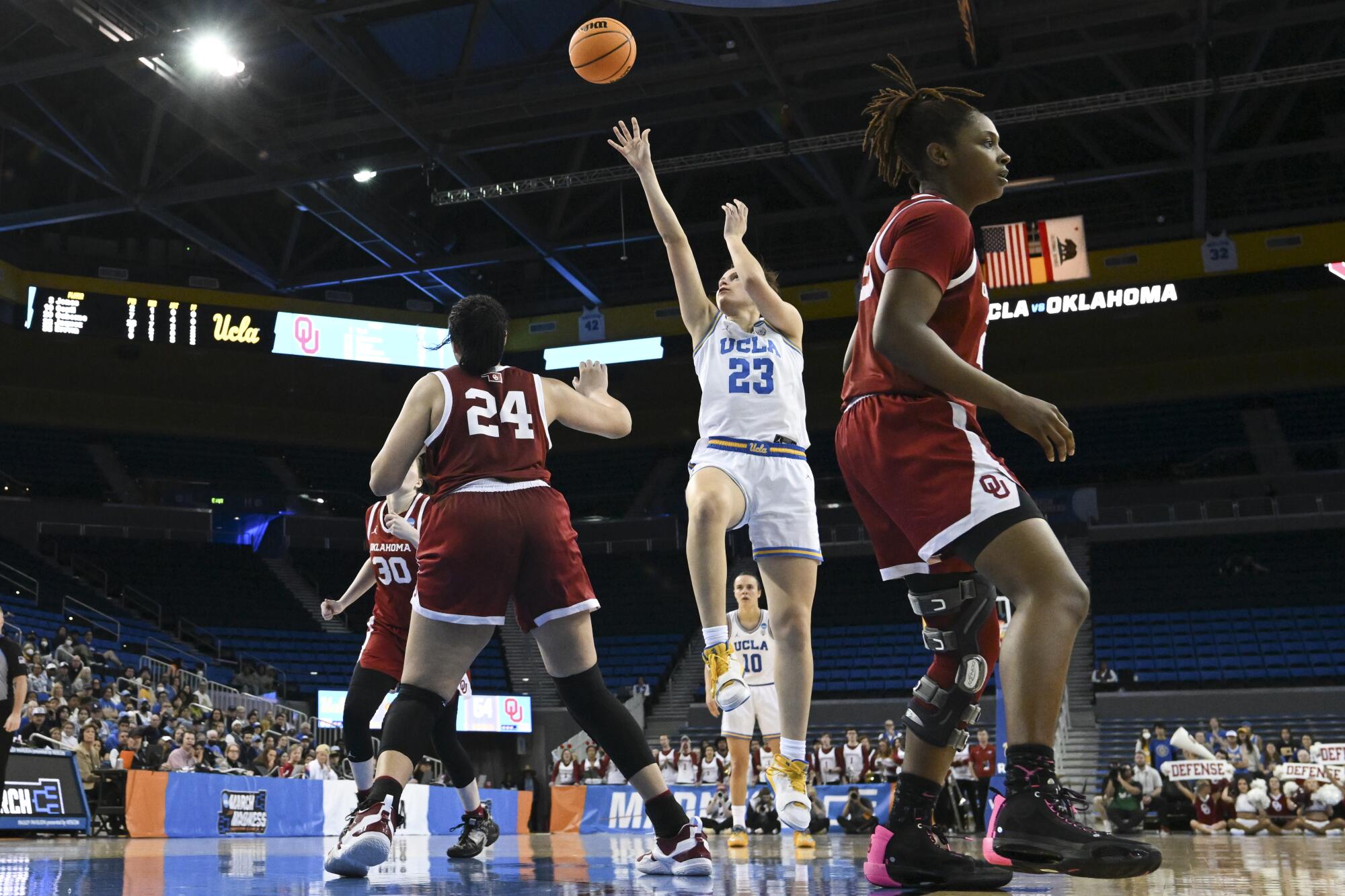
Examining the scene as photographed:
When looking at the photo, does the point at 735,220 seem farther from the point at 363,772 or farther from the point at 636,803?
the point at 636,803

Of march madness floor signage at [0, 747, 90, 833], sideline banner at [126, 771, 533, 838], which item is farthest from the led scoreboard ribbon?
march madness floor signage at [0, 747, 90, 833]

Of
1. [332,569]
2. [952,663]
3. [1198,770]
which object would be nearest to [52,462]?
[332,569]

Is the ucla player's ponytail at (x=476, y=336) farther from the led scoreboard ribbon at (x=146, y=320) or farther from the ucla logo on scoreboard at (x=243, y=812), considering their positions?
Answer: the led scoreboard ribbon at (x=146, y=320)

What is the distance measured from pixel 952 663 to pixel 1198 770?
49.0ft

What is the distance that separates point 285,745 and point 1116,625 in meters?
17.7

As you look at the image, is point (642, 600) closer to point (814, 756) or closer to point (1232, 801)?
point (814, 756)

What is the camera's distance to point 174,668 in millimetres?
21875

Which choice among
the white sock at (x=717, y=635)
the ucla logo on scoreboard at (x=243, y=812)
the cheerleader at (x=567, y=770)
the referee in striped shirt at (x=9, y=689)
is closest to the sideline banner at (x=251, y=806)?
the ucla logo on scoreboard at (x=243, y=812)

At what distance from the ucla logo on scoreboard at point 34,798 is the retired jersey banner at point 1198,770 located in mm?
13684

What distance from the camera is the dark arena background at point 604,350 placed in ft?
55.4

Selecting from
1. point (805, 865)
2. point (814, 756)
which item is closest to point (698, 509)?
point (805, 865)

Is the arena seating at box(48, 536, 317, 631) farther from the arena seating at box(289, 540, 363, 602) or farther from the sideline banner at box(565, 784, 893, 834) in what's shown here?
the sideline banner at box(565, 784, 893, 834)

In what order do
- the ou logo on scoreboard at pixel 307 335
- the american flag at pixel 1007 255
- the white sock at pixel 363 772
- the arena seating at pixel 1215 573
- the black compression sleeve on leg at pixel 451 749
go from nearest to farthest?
the white sock at pixel 363 772
the black compression sleeve on leg at pixel 451 749
the american flag at pixel 1007 255
the arena seating at pixel 1215 573
the ou logo on scoreboard at pixel 307 335

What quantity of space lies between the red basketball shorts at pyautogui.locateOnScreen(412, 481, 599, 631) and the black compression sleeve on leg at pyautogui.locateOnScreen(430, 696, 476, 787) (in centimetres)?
205
